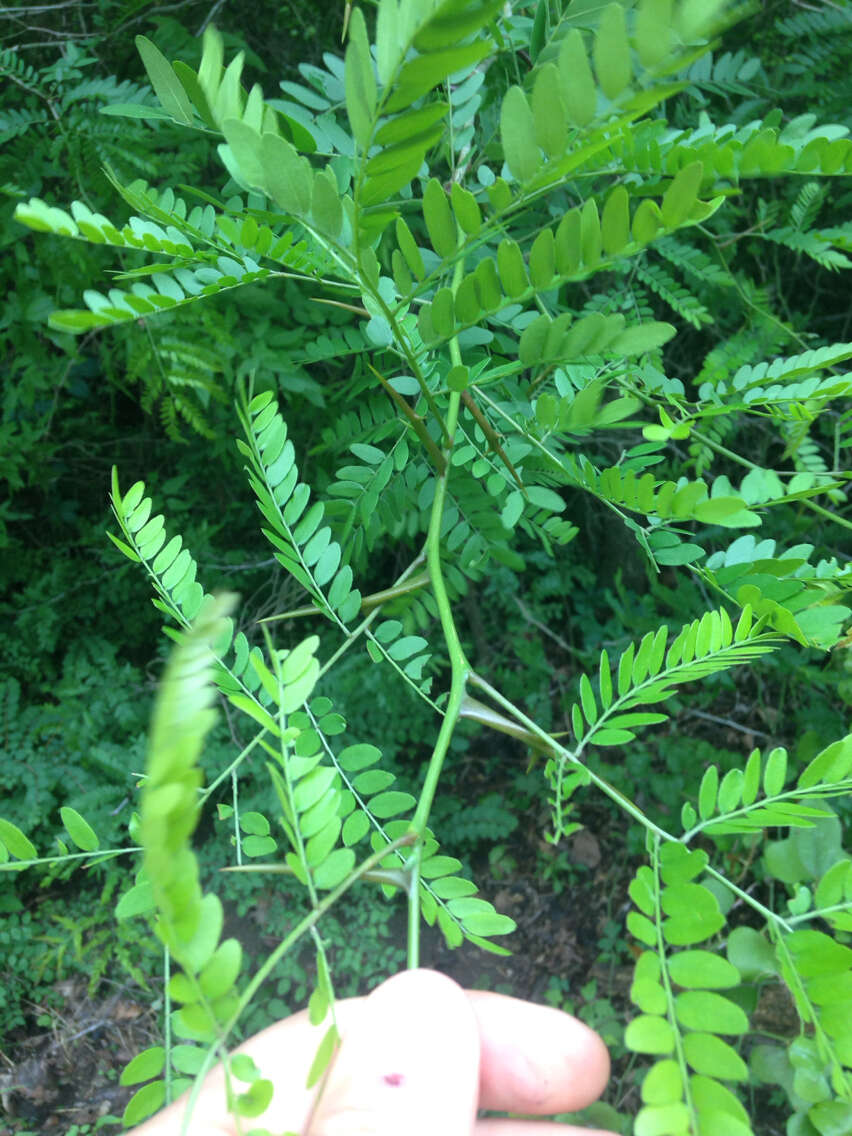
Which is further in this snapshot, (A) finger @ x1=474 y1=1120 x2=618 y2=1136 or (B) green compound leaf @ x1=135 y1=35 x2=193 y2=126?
(A) finger @ x1=474 y1=1120 x2=618 y2=1136

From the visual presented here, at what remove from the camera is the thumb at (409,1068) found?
563mm

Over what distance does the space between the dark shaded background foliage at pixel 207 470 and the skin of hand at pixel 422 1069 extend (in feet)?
2.45

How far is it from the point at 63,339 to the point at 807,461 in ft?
4.68

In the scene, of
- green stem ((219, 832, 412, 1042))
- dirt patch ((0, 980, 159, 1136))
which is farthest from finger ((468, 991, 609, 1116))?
dirt patch ((0, 980, 159, 1136))

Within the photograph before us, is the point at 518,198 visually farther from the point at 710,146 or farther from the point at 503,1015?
the point at 503,1015

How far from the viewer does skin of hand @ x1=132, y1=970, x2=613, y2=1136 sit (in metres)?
0.57

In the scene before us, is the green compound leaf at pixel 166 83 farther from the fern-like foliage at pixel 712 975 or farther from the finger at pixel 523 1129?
the finger at pixel 523 1129

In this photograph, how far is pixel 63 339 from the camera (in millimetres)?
1501

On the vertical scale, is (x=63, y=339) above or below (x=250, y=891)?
above

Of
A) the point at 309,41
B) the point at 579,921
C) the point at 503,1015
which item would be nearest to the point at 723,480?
the point at 503,1015

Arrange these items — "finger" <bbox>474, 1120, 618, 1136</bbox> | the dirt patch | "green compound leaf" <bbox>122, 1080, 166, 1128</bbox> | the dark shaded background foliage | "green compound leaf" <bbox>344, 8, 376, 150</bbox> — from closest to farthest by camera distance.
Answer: "green compound leaf" <bbox>344, 8, 376, 150</bbox>
"green compound leaf" <bbox>122, 1080, 166, 1128</bbox>
"finger" <bbox>474, 1120, 618, 1136</bbox>
the dark shaded background foliage
the dirt patch

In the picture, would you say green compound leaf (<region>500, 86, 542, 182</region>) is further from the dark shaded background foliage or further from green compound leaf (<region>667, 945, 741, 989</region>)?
the dark shaded background foliage

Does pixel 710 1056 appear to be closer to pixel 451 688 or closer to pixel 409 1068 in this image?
pixel 409 1068

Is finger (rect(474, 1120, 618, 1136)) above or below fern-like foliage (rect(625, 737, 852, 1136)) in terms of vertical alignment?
below
